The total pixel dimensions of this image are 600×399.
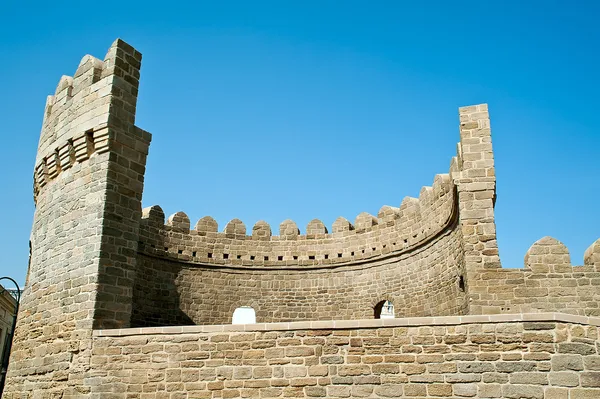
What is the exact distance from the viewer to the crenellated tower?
8664 millimetres

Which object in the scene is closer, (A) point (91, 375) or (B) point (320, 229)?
(A) point (91, 375)

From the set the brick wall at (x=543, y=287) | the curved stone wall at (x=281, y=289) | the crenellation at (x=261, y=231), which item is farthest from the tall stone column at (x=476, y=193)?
the crenellation at (x=261, y=231)

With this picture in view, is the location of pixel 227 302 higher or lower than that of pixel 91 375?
higher

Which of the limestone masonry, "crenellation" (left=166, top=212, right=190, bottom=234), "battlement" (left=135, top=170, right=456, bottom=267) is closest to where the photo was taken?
Answer: the limestone masonry

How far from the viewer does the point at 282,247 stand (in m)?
16.3

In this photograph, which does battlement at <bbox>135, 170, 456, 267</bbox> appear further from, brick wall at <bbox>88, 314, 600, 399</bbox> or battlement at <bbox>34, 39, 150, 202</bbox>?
brick wall at <bbox>88, 314, 600, 399</bbox>

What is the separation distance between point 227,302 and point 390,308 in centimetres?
2356

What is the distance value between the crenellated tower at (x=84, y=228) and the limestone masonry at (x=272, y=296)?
0.03 meters

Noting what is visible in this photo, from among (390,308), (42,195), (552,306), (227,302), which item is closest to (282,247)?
(227,302)

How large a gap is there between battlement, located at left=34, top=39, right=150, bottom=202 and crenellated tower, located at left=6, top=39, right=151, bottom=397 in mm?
18

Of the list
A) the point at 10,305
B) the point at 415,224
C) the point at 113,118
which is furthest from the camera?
the point at 10,305

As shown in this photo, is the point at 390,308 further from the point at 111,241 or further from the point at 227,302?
the point at 111,241

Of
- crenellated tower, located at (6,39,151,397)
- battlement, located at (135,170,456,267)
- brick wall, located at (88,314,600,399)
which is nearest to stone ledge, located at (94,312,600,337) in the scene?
brick wall, located at (88,314,600,399)

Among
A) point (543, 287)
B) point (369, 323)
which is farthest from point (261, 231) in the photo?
point (369, 323)
